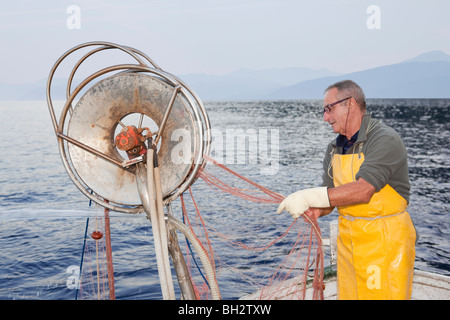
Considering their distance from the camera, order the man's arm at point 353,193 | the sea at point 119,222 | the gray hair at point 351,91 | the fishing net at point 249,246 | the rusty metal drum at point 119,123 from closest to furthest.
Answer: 1. the man's arm at point 353,193
2. the rusty metal drum at point 119,123
3. the gray hair at point 351,91
4. the fishing net at point 249,246
5. the sea at point 119,222

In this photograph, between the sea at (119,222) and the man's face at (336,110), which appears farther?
the sea at (119,222)

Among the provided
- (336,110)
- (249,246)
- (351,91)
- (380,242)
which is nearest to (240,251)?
(249,246)

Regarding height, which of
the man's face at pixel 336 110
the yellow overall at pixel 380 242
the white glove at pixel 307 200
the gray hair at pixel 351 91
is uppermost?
the gray hair at pixel 351 91

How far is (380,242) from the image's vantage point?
316 cm

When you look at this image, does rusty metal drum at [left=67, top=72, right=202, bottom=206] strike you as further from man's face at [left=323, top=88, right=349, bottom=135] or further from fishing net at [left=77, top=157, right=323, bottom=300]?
man's face at [left=323, top=88, right=349, bottom=135]

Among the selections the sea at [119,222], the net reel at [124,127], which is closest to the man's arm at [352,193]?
the net reel at [124,127]

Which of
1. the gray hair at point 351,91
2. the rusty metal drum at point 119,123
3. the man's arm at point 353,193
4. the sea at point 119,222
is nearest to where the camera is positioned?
the man's arm at point 353,193

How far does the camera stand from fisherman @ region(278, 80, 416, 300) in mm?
3004

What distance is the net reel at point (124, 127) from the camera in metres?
3.02

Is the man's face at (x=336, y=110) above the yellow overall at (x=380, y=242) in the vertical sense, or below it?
above

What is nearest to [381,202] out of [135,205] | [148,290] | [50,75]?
[135,205]

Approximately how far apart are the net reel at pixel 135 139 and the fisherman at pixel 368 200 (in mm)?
773

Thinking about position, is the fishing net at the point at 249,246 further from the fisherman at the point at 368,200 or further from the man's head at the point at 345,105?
the man's head at the point at 345,105

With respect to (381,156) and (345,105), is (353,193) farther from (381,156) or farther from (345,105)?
(345,105)
